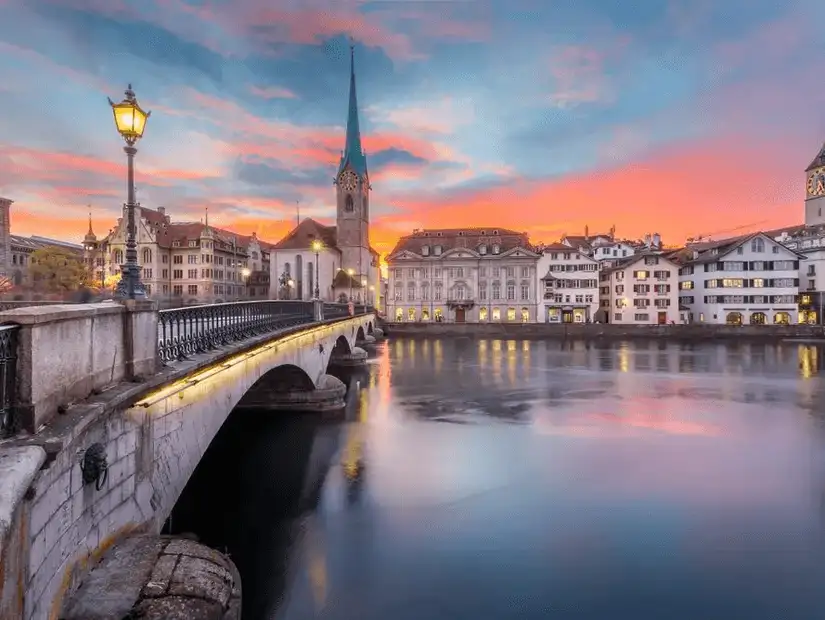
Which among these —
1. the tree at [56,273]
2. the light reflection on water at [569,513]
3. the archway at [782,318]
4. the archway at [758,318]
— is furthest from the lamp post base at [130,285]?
the archway at [782,318]

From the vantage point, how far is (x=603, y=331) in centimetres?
7325

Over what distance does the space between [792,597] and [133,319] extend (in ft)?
43.0

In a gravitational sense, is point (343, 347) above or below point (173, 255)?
below

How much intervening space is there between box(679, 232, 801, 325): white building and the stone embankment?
16.0 ft

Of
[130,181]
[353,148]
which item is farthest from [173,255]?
[130,181]

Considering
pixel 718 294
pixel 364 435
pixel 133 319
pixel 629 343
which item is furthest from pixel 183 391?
pixel 718 294

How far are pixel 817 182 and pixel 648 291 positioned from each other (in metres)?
70.0

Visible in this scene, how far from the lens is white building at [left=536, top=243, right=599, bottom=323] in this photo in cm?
8112

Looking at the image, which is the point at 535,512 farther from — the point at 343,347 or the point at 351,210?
the point at 351,210

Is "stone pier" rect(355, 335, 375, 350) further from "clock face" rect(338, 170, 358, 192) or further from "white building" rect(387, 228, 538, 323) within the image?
"clock face" rect(338, 170, 358, 192)

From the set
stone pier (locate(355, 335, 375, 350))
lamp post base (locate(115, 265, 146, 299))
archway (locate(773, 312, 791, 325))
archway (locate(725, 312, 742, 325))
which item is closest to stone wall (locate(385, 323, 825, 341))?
archway (locate(725, 312, 742, 325))

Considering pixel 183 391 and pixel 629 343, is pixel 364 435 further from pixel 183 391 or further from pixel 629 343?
pixel 629 343

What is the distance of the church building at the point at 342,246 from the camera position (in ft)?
285

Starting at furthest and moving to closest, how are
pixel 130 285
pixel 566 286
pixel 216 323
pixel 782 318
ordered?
1. pixel 566 286
2. pixel 782 318
3. pixel 216 323
4. pixel 130 285
